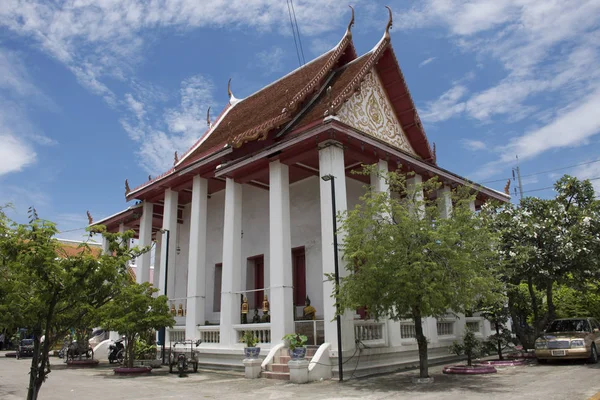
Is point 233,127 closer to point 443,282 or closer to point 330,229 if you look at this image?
point 330,229

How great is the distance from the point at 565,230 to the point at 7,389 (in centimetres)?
1561

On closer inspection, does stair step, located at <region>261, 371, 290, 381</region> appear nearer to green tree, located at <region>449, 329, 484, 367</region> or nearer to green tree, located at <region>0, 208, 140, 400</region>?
green tree, located at <region>449, 329, 484, 367</region>

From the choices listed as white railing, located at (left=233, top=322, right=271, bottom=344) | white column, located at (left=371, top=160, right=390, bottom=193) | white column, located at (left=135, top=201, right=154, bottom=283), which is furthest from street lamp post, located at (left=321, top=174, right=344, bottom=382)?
white column, located at (left=135, top=201, right=154, bottom=283)

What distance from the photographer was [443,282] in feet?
35.2

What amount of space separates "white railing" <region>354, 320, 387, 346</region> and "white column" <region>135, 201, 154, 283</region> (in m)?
10.6

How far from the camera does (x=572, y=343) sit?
44.6 ft

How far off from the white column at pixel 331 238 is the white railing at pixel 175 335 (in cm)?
745

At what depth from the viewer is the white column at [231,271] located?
51.0 feet

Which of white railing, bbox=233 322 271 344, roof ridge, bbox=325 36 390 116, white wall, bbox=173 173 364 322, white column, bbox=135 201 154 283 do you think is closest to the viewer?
roof ridge, bbox=325 36 390 116

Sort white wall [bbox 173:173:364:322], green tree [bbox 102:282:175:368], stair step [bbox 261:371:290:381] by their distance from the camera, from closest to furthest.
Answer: stair step [bbox 261:371:290:381] < green tree [bbox 102:282:175:368] < white wall [bbox 173:173:364:322]

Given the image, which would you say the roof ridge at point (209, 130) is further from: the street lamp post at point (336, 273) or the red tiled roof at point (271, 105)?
the street lamp post at point (336, 273)

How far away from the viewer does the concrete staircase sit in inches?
498

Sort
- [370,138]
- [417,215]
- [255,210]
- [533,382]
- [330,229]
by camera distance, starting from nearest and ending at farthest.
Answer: [533,382]
[417,215]
[330,229]
[370,138]
[255,210]

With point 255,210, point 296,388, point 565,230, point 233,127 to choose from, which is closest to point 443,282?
point 296,388
